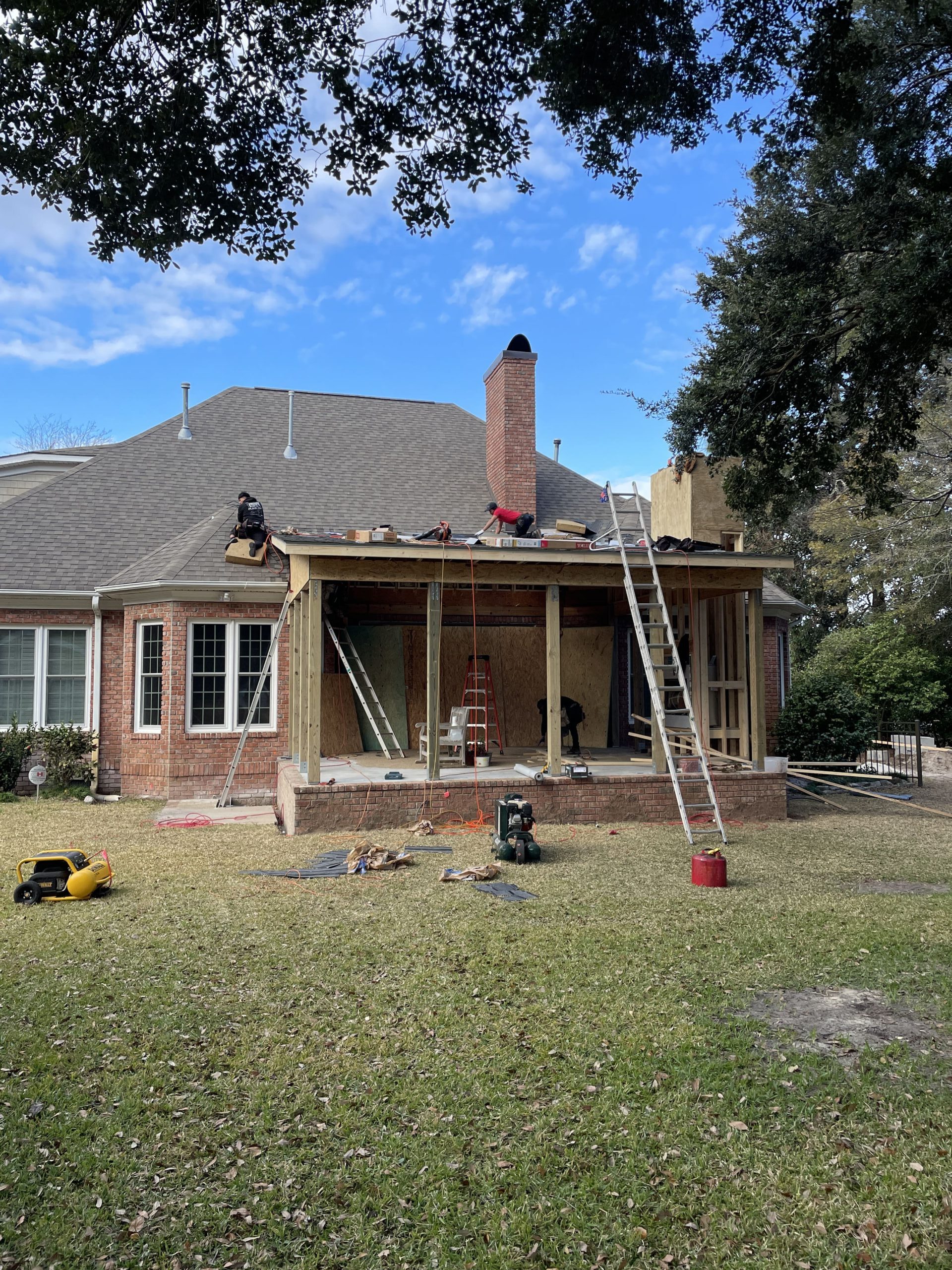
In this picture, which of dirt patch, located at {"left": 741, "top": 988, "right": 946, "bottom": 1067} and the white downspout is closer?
dirt patch, located at {"left": 741, "top": 988, "right": 946, "bottom": 1067}

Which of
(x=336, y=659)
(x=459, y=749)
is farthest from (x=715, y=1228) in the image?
(x=336, y=659)

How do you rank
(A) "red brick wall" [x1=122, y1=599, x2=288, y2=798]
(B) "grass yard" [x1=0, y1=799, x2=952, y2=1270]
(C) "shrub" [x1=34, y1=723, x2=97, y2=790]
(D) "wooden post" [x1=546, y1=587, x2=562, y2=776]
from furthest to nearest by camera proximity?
(C) "shrub" [x1=34, y1=723, x2=97, y2=790]
(A) "red brick wall" [x1=122, y1=599, x2=288, y2=798]
(D) "wooden post" [x1=546, y1=587, x2=562, y2=776]
(B) "grass yard" [x1=0, y1=799, x2=952, y2=1270]

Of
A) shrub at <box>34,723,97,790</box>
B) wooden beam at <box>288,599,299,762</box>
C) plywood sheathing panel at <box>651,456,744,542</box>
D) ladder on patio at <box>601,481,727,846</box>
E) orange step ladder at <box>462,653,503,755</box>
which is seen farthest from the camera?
orange step ladder at <box>462,653,503,755</box>

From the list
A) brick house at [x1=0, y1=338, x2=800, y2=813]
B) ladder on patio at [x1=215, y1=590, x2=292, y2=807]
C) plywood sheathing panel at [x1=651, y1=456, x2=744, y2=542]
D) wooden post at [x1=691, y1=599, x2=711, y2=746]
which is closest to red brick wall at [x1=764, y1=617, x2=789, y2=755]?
brick house at [x1=0, y1=338, x2=800, y2=813]

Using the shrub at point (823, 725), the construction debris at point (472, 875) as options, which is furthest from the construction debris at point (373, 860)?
the shrub at point (823, 725)

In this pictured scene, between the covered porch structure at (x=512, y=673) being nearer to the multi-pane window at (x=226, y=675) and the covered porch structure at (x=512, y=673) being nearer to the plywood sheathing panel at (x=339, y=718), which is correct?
the plywood sheathing panel at (x=339, y=718)

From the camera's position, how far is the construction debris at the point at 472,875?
345 inches

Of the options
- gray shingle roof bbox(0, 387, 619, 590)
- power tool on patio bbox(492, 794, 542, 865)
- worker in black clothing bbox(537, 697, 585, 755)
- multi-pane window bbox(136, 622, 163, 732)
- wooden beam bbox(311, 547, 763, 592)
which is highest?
gray shingle roof bbox(0, 387, 619, 590)

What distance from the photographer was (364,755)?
15.5 m

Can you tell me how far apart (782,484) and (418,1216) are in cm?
870

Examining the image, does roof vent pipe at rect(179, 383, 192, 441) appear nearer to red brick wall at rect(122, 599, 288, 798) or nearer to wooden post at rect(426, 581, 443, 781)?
red brick wall at rect(122, 599, 288, 798)

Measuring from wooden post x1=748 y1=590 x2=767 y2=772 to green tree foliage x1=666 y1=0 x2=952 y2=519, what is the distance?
2696mm

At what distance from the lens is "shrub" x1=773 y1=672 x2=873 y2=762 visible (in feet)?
56.0

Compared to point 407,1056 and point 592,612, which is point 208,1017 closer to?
point 407,1056
